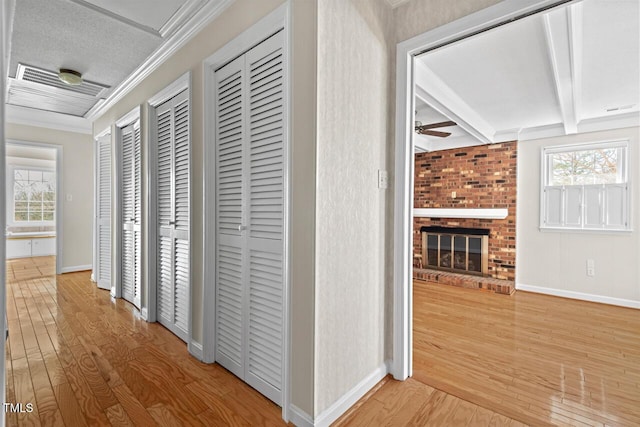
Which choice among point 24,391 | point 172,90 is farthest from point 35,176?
point 24,391

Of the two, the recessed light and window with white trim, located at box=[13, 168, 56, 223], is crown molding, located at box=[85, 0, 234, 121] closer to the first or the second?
the recessed light

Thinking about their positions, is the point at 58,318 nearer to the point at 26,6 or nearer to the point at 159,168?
the point at 159,168

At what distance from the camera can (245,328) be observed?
199cm

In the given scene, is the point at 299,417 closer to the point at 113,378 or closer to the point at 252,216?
the point at 252,216

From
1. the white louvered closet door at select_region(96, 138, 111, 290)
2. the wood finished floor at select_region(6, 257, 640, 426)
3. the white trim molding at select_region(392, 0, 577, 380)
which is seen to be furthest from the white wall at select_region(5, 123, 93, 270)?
the white trim molding at select_region(392, 0, 577, 380)

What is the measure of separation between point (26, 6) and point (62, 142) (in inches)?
148

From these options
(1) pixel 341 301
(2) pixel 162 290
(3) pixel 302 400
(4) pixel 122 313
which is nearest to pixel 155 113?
(2) pixel 162 290

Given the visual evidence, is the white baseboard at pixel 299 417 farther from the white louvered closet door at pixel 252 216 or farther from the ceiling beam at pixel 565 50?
the ceiling beam at pixel 565 50

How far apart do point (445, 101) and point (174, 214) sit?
293cm

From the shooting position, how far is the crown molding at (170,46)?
2188mm

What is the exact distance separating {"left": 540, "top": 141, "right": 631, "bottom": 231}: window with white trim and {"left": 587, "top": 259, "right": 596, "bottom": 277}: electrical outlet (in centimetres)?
45

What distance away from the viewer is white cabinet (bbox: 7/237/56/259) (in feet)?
21.6

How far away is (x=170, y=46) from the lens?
2.69 metres

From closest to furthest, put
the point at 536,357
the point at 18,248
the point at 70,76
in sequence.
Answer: the point at 536,357, the point at 70,76, the point at 18,248
